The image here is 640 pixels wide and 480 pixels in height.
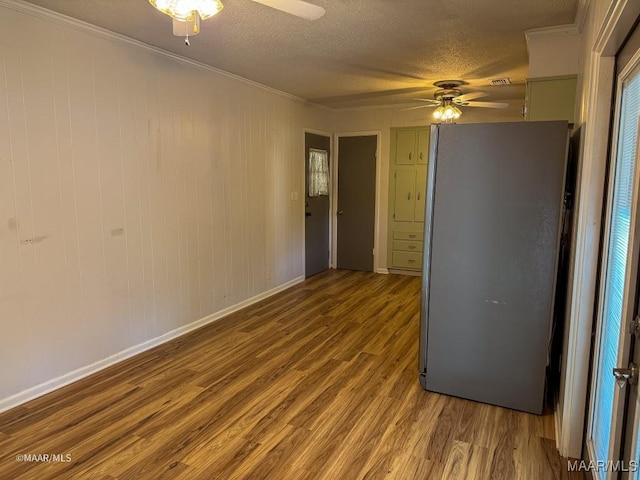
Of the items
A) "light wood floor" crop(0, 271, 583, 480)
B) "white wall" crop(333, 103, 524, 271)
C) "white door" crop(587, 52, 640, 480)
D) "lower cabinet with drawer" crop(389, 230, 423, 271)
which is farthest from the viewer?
"lower cabinet with drawer" crop(389, 230, 423, 271)

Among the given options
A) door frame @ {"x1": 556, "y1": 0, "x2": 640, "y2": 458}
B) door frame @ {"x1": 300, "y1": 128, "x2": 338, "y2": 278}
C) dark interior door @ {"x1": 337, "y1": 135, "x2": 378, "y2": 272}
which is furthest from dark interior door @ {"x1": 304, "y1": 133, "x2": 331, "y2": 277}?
door frame @ {"x1": 556, "y1": 0, "x2": 640, "y2": 458}

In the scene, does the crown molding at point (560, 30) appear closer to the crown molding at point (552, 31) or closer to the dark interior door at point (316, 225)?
the crown molding at point (552, 31)

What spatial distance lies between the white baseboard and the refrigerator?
227 cm

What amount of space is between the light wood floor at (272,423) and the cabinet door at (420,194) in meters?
2.87

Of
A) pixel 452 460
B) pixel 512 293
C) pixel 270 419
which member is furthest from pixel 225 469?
pixel 512 293

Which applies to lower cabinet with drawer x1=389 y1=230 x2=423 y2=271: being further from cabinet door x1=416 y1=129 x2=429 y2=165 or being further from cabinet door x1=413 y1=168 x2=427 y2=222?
cabinet door x1=416 y1=129 x2=429 y2=165

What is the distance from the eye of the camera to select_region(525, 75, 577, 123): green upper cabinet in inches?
119

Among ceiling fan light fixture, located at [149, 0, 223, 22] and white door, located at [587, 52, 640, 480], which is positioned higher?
ceiling fan light fixture, located at [149, 0, 223, 22]

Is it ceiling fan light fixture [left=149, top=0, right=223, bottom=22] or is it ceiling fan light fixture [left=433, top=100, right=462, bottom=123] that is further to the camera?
ceiling fan light fixture [left=433, top=100, right=462, bottom=123]

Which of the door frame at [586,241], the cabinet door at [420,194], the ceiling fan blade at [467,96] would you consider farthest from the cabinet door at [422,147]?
the door frame at [586,241]

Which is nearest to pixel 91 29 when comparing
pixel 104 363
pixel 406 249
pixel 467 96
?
pixel 104 363

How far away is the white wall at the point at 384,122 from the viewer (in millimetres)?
5770

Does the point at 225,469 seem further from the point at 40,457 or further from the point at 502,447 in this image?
the point at 502,447

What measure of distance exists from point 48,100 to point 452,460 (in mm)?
3235
